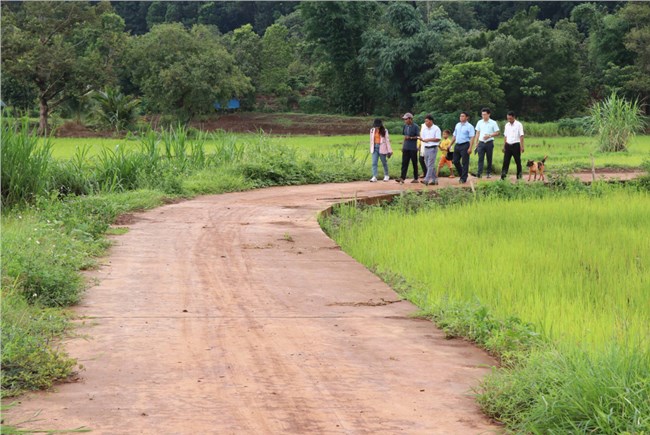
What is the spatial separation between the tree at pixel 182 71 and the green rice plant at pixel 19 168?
28.4 m

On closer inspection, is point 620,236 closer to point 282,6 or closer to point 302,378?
point 302,378

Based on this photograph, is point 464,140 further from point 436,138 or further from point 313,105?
point 313,105

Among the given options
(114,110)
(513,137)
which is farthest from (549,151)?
(114,110)

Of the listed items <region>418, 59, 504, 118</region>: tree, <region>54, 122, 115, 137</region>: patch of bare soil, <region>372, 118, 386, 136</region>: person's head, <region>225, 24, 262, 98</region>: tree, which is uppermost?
<region>225, 24, 262, 98</region>: tree

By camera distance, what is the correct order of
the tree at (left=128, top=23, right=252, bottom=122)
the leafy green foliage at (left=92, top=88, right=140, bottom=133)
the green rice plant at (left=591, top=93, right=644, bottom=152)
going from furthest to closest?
the tree at (left=128, top=23, right=252, bottom=122)
the leafy green foliage at (left=92, top=88, right=140, bottom=133)
the green rice plant at (left=591, top=93, right=644, bottom=152)

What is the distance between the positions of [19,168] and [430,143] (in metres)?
7.97

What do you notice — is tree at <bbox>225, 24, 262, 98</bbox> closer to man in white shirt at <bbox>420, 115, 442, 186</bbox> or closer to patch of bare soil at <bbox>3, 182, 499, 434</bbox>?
man in white shirt at <bbox>420, 115, 442, 186</bbox>

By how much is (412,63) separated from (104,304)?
143 feet

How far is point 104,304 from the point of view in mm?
6945

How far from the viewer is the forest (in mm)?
39875

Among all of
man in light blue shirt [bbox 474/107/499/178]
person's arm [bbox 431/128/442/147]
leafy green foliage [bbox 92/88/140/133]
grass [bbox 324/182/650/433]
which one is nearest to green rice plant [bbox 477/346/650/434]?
grass [bbox 324/182/650/433]

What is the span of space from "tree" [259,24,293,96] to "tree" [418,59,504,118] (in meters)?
13.3

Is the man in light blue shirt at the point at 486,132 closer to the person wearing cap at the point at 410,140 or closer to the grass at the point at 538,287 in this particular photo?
the person wearing cap at the point at 410,140

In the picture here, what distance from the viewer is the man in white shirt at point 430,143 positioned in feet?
56.3
